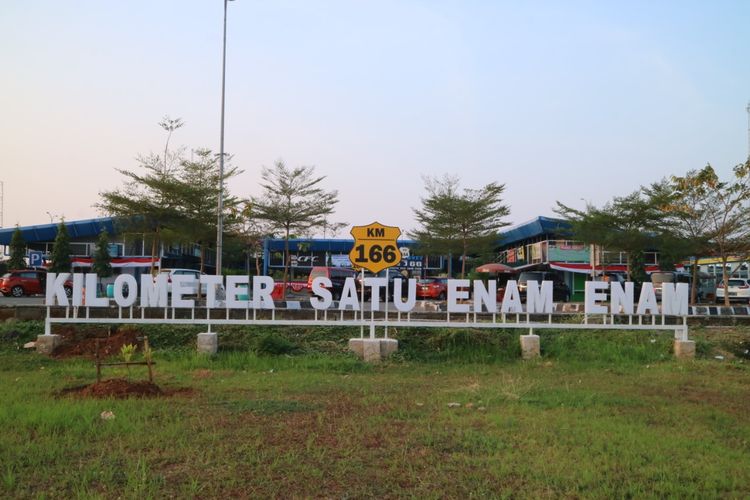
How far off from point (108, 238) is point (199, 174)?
52.9ft

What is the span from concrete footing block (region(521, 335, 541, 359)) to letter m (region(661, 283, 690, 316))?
2.70m

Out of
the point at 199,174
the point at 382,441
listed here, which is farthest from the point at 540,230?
the point at 382,441

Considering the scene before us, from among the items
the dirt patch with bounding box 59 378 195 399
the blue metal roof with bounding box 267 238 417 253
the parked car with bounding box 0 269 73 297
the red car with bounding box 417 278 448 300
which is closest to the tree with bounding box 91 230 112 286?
the parked car with bounding box 0 269 73 297

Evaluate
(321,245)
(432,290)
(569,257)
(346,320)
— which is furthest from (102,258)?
(346,320)

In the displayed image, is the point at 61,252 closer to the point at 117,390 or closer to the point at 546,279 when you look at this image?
the point at 546,279

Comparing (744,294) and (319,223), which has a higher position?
(319,223)

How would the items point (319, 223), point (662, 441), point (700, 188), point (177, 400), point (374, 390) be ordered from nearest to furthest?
point (662, 441), point (177, 400), point (374, 390), point (700, 188), point (319, 223)

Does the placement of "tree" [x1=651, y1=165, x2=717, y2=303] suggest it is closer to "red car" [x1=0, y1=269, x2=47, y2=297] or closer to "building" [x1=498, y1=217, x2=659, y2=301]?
"building" [x1=498, y1=217, x2=659, y2=301]

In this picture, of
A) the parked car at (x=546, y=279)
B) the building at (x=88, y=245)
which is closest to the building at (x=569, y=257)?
the parked car at (x=546, y=279)

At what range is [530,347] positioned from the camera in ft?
38.9

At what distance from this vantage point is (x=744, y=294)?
104ft

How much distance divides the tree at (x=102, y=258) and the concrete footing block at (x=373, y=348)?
1274 inches

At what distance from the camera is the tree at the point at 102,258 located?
3956cm

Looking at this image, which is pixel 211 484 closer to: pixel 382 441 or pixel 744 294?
pixel 382 441
